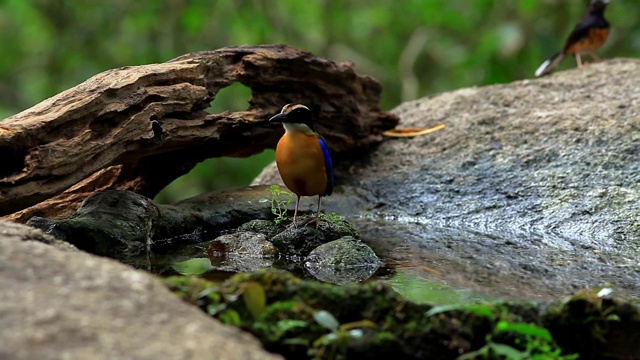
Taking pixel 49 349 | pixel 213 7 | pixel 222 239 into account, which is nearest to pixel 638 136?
pixel 222 239

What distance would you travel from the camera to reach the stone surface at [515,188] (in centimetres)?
458

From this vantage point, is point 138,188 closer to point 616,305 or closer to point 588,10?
point 616,305

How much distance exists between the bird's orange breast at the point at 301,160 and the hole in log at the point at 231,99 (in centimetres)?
724

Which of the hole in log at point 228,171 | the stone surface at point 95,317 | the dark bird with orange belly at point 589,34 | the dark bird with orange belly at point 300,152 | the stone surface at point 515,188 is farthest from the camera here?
the hole in log at point 228,171

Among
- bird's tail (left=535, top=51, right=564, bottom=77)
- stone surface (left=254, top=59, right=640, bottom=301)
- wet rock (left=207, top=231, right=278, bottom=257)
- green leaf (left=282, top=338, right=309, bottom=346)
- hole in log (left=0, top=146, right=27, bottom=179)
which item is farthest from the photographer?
bird's tail (left=535, top=51, right=564, bottom=77)

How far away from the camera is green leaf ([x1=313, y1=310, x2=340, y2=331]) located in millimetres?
2422

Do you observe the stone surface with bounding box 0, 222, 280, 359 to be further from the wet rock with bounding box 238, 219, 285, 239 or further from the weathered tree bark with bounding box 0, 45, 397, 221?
the wet rock with bounding box 238, 219, 285, 239

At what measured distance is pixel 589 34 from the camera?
29.3ft

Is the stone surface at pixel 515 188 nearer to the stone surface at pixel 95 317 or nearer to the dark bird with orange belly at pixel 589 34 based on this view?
the dark bird with orange belly at pixel 589 34

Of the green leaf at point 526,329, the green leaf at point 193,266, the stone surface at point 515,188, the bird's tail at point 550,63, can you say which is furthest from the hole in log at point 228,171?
the green leaf at point 526,329

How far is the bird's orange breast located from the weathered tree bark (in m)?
0.56

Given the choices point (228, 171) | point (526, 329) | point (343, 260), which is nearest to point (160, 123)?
point (343, 260)

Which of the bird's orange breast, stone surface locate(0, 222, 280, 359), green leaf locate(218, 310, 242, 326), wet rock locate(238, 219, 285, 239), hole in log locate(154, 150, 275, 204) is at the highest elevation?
the bird's orange breast

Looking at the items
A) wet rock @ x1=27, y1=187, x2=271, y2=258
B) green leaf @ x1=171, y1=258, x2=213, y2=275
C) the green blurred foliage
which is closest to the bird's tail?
the green blurred foliage
